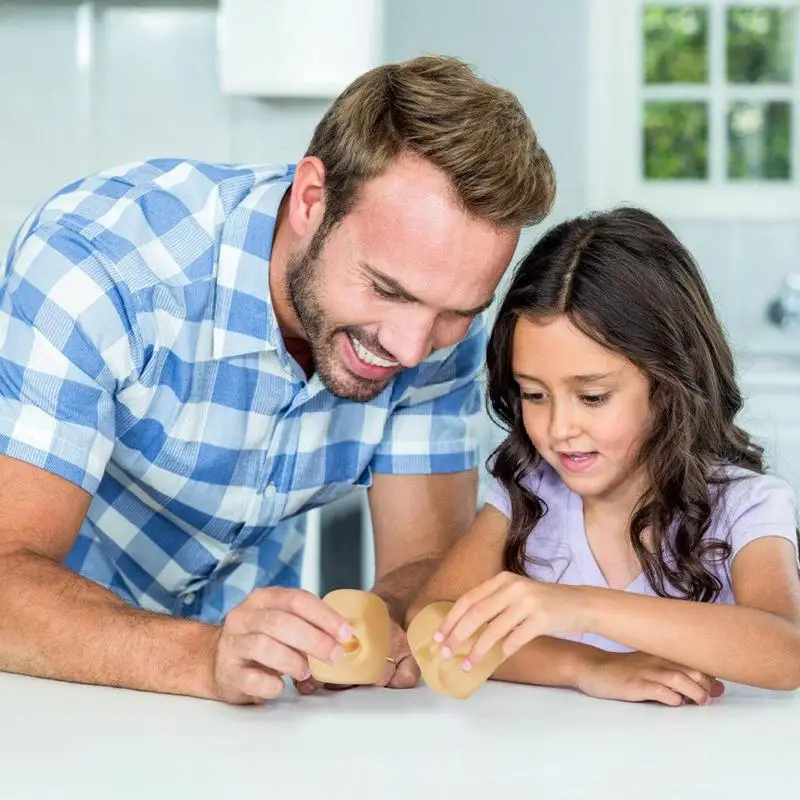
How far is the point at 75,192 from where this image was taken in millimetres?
1688

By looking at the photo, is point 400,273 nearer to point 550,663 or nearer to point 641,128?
point 550,663

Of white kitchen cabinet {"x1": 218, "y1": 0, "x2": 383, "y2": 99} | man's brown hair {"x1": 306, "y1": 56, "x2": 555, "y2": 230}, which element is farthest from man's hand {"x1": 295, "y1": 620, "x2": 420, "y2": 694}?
white kitchen cabinet {"x1": 218, "y1": 0, "x2": 383, "y2": 99}

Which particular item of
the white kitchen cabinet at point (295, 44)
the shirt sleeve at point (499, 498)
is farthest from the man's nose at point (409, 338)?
the white kitchen cabinet at point (295, 44)

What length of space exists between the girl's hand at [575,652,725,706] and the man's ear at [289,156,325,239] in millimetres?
654

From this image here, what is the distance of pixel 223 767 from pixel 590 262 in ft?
2.94

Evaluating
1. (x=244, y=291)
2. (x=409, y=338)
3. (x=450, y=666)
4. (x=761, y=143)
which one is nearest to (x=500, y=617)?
(x=450, y=666)

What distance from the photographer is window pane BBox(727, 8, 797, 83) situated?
4.45 meters

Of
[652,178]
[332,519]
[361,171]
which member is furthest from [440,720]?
[652,178]

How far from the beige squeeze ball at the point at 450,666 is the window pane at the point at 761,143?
354 cm

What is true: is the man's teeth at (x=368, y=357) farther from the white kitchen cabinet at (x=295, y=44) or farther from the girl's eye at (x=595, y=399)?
the white kitchen cabinet at (x=295, y=44)

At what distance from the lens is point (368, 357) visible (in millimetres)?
1575

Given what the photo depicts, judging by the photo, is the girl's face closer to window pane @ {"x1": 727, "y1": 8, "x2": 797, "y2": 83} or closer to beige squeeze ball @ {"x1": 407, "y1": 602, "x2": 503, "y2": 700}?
beige squeeze ball @ {"x1": 407, "y1": 602, "x2": 503, "y2": 700}

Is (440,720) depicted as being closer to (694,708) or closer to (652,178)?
Answer: (694,708)

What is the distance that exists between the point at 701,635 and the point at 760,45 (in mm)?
3589
